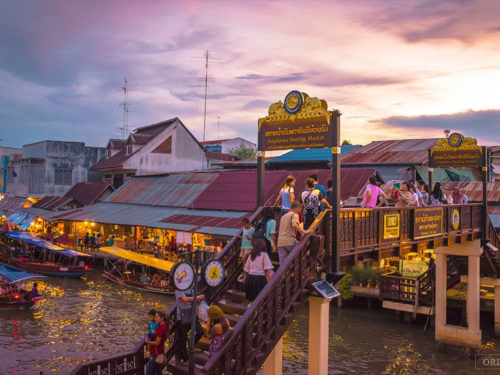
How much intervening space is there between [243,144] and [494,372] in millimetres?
64371

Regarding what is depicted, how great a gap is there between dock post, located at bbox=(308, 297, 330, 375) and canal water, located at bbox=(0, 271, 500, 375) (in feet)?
26.9

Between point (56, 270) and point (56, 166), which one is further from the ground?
point (56, 166)

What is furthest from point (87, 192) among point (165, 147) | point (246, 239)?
point (246, 239)

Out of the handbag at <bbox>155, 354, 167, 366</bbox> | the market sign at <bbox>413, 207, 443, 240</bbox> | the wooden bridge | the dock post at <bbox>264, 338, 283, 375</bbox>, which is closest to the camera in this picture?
the wooden bridge

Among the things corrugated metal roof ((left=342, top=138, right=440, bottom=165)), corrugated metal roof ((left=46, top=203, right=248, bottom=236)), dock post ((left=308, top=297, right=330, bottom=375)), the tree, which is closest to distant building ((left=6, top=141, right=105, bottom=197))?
corrugated metal roof ((left=46, top=203, right=248, bottom=236))

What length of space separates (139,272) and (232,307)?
26.9m

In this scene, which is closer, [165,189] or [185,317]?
[185,317]

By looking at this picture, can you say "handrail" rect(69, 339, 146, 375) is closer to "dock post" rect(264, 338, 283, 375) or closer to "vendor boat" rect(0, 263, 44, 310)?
"dock post" rect(264, 338, 283, 375)

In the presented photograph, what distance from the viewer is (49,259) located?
41.8 metres

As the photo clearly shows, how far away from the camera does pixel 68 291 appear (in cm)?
3189

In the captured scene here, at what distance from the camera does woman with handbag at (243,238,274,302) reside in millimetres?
9555

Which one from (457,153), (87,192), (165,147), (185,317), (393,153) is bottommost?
(185,317)

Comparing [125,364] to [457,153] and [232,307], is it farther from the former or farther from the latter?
[457,153]

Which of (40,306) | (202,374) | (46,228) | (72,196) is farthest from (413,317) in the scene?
(46,228)
